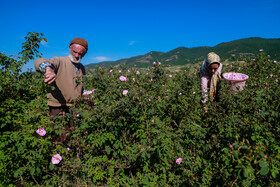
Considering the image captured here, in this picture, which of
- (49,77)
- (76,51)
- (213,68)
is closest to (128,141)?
(49,77)

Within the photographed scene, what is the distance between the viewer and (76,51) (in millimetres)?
2502

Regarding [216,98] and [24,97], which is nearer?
[24,97]

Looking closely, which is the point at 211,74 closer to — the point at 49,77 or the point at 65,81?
the point at 65,81

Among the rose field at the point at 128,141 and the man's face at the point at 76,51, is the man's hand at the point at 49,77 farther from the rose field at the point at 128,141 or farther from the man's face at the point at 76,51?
the man's face at the point at 76,51

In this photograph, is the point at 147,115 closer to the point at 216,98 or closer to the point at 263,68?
the point at 216,98

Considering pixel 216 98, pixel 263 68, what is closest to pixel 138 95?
pixel 216 98

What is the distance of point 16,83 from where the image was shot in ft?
9.25

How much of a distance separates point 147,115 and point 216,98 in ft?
6.70

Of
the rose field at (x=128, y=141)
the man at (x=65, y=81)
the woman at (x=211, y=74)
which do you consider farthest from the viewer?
the woman at (x=211, y=74)

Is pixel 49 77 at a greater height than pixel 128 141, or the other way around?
pixel 49 77

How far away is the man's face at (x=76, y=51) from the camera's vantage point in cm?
249

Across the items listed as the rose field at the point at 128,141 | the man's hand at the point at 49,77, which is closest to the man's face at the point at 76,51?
the rose field at the point at 128,141

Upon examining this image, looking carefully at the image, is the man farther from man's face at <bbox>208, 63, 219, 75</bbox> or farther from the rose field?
man's face at <bbox>208, 63, 219, 75</bbox>

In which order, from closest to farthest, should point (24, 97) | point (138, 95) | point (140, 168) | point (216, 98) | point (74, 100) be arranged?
point (138, 95) < point (140, 168) < point (74, 100) < point (24, 97) < point (216, 98)
